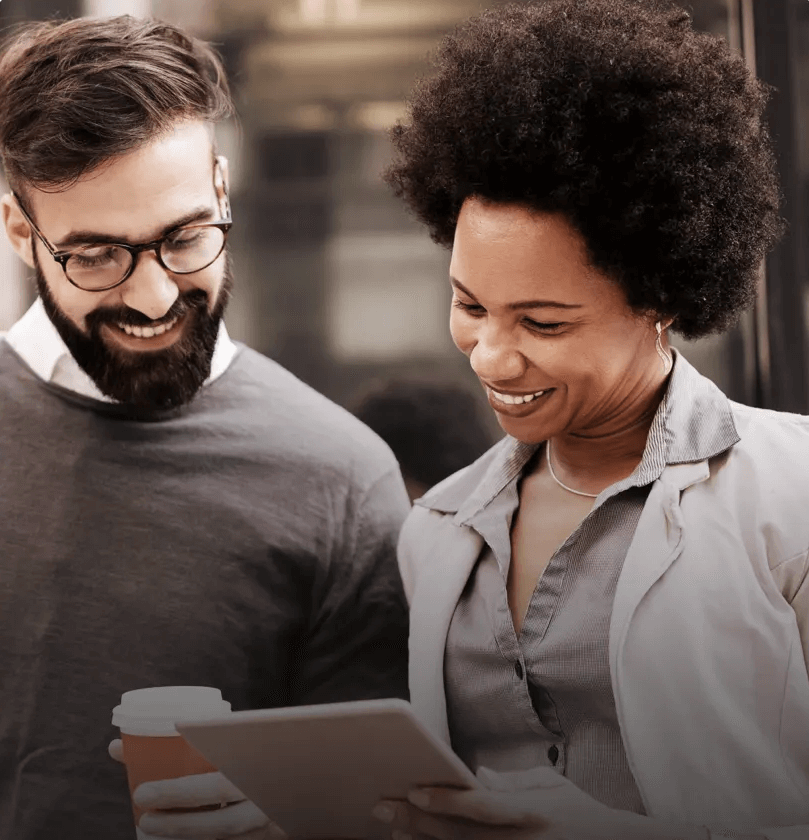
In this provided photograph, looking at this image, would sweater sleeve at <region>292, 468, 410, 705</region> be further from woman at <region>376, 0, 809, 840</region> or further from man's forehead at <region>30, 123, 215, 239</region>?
man's forehead at <region>30, 123, 215, 239</region>

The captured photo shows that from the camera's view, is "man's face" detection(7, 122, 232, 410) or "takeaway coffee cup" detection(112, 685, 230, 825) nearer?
"takeaway coffee cup" detection(112, 685, 230, 825)

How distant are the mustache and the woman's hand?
86cm

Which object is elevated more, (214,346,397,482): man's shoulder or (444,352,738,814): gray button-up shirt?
(214,346,397,482): man's shoulder

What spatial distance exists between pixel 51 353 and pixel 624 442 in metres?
1.01

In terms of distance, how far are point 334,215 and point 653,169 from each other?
736 mm

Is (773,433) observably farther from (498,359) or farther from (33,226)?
(33,226)

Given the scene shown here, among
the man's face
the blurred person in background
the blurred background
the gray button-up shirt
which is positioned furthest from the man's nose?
the gray button-up shirt

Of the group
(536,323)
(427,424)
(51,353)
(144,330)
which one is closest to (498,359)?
(536,323)

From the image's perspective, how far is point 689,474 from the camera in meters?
1.46

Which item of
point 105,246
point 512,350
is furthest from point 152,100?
point 512,350

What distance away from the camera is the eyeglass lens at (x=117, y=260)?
5.60 ft

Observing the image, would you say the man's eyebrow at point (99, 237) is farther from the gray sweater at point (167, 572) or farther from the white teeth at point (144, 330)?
the gray sweater at point (167, 572)

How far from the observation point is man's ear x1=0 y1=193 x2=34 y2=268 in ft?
5.86

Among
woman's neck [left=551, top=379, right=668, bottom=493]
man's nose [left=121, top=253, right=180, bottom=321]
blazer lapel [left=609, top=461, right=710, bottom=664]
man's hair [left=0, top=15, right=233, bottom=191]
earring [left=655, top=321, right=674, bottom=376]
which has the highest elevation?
man's hair [left=0, top=15, right=233, bottom=191]
